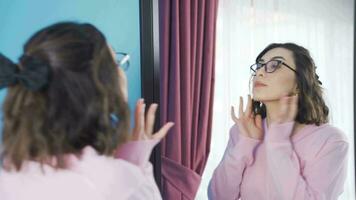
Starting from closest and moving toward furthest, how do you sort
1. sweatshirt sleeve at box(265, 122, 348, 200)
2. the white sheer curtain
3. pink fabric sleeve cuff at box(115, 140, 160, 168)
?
pink fabric sleeve cuff at box(115, 140, 160, 168) → sweatshirt sleeve at box(265, 122, 348, 200) → the white sheer curtain

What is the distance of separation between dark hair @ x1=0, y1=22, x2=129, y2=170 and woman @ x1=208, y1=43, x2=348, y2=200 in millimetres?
462

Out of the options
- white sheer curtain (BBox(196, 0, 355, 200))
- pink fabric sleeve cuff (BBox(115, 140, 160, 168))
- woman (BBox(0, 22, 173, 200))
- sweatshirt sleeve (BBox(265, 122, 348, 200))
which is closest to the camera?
woman (BBox(0, 22, 173, 200))

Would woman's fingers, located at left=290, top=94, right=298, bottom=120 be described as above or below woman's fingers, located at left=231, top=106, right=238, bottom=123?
above

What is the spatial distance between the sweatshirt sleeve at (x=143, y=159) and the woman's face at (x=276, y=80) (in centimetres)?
34

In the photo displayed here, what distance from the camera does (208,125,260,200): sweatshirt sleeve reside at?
988 mm

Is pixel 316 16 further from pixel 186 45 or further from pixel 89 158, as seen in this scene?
pixel 89 158

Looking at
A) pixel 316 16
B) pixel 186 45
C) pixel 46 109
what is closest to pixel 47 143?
pixel 46 109

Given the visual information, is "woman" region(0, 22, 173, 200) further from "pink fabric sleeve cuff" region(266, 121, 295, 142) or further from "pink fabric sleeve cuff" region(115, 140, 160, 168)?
"pink fabric sleeve cuff" region(266, 121, 295, 142)

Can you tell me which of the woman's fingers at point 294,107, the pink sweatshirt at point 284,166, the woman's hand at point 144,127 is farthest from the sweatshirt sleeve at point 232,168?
the woman's hand at point 144,127

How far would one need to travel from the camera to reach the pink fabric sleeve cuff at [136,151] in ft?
2.34

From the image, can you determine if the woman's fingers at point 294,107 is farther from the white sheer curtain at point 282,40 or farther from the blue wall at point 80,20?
the blue wall at point 80,20

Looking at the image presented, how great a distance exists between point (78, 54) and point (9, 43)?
0.27 meters

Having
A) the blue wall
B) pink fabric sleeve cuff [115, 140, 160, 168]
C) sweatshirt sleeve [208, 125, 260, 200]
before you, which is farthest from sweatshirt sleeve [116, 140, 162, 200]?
sweatshirt sleeve [208, 125, 260, 200]

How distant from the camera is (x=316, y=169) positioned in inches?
36.1
